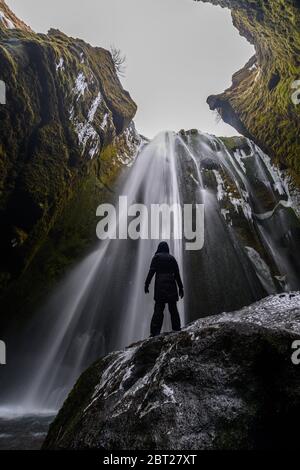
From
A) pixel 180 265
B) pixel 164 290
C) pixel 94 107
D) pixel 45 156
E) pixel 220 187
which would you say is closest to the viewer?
pixel 164 290

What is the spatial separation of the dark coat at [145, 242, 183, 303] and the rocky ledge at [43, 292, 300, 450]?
1.80m

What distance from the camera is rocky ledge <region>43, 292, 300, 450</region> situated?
2.54m

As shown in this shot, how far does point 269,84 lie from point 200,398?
13.2m

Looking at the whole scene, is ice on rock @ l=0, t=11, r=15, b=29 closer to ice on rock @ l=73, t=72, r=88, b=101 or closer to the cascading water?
ice on rock @ l=73, t=72, r=88, b=101

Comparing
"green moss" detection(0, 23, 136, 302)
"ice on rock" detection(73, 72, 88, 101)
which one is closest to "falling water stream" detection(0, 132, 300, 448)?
"green moss" detection(0, 23, 136, 302)

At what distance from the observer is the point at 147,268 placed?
1151 centimetres

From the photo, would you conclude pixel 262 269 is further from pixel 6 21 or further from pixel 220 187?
pixel 6 21

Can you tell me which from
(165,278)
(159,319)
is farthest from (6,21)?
(159,319)

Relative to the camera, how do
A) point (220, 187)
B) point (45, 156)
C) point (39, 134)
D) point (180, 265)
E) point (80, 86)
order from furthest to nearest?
point (220, 187) < point (180, 265) < point (80, 86) < point (45, 156) < point (39, 134)

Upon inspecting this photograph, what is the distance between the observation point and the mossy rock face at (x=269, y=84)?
319 inches

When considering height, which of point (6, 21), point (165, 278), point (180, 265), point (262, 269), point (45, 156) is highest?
point (6, 21)

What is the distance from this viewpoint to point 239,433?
2529mm

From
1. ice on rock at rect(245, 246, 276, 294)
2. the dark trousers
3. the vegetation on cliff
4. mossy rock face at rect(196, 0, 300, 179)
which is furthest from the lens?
ice on rock at rect(245, 246, 276, 294)

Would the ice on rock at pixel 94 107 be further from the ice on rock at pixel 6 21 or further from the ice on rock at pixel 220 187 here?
the ice on rock at pixel 220 187
